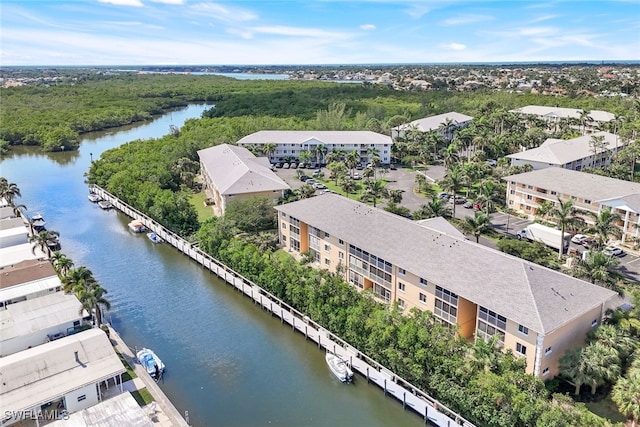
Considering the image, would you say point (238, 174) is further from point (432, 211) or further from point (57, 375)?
point (57, 375)

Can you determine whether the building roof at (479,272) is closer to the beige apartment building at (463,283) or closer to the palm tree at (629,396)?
the beige apartment building at (463,283)

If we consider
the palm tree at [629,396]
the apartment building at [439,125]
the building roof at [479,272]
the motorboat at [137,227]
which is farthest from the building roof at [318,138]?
the palm tree at [629,396]

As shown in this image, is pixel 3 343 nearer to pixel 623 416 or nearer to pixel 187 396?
pixel 187 396

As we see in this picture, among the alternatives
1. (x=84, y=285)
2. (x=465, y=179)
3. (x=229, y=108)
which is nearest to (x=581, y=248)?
(x=465, y=179)

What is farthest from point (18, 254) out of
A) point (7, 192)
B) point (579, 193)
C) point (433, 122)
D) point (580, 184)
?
point (433, 122)

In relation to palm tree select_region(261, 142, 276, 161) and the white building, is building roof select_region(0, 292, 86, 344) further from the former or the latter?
palm tree select_region(261, 142, 276, 161)

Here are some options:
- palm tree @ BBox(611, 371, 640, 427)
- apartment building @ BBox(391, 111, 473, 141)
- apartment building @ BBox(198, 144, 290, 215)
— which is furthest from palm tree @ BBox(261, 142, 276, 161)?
palm tree @ BBox(611, 371, 640, 427)
